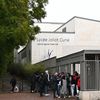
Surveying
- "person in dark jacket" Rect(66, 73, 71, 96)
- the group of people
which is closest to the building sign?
the group of people

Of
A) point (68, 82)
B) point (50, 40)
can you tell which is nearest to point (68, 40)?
point (50, 40)

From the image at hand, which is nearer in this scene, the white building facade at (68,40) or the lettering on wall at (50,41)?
the white building facade at (68,40)

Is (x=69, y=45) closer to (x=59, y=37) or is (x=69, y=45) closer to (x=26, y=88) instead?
(x=59, y=37)

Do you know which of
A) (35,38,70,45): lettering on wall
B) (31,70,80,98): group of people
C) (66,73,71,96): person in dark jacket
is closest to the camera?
(31,70,80,98): group of people

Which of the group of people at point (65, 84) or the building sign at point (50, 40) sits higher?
the building sign at point (50, 40)

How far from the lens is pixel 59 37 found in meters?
71.2

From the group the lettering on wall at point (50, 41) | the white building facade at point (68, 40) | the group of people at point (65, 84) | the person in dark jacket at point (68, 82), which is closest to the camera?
the group of people at point (65, 84)

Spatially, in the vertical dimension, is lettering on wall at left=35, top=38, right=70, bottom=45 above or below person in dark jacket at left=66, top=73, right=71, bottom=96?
above

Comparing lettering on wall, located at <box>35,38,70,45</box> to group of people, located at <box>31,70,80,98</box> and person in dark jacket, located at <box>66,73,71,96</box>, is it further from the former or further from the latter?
person in dark jacket, located at <box>66,73,71,96</box>

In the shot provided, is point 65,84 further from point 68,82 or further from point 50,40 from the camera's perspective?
point 50,40

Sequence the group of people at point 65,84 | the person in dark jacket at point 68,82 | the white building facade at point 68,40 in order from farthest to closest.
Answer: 1. the white building facade at point 68,40
2. the person in dark jacket at point 68,82
3. the group of people at point 65,84

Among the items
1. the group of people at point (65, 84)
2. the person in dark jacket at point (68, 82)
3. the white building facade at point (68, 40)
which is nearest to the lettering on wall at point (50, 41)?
the white building facade at point (68, 40)

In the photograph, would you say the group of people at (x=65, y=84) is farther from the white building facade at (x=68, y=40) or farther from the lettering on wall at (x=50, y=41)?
the lettering on wall at (x=50, y=41)

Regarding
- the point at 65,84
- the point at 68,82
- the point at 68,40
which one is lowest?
the point at 65,84
